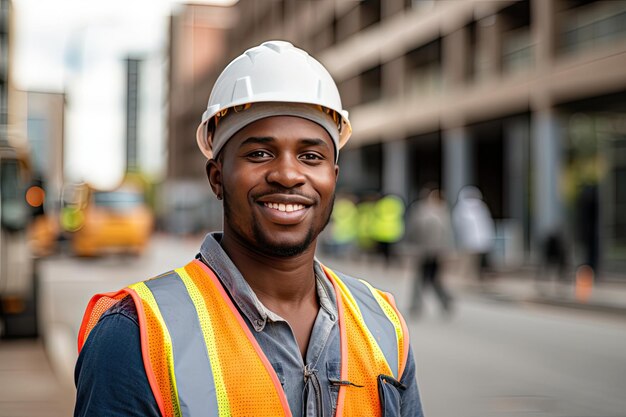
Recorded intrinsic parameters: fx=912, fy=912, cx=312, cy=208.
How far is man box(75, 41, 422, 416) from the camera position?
5.93 ft

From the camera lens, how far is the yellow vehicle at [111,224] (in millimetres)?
31266

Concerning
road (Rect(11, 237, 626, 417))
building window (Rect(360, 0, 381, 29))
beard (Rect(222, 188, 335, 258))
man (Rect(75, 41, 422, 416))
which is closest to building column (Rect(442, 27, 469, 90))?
building window (Rect(360, 0, 381, 29))

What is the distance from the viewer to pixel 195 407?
Answer: 1.79 m

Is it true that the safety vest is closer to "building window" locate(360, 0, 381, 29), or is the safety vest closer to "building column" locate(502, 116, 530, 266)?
"building column" locate(502, 116, 530, 266)

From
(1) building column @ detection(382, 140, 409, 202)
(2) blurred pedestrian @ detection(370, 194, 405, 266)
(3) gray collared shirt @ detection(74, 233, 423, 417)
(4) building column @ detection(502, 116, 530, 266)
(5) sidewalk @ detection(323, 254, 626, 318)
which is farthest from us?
(1) building column @ detection(382, 140, 409, 202)

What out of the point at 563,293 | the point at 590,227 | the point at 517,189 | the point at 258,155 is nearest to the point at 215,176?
the point at 258,155

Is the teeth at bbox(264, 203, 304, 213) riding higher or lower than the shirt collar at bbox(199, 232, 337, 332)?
higher

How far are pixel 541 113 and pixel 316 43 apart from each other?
24721mm

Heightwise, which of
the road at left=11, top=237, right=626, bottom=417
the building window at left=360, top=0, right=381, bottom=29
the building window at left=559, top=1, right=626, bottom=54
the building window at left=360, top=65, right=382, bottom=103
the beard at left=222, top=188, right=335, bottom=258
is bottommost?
the road at left=11, top=237, right=626, bottom=417

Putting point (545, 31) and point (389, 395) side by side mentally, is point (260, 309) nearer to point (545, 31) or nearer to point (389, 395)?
point (389, 395)

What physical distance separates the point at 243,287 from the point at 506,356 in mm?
9139

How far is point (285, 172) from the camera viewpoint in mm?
2029

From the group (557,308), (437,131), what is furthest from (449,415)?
(437,131)

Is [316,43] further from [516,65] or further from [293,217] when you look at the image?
[293,217]
